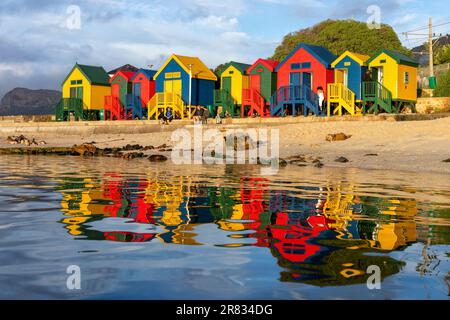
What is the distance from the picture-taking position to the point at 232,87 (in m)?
41.2

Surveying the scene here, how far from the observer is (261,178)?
14.0 meters

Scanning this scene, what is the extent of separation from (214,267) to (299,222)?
2537 millimetres

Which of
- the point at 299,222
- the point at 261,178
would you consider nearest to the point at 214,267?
the point at 299,222

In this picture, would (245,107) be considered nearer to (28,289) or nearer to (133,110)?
(133,110)

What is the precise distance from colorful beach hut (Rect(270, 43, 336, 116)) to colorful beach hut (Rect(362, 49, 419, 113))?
2.61 metres

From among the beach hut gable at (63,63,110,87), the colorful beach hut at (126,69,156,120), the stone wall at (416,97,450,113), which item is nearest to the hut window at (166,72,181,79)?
the colorful beach hut at (126,69,156,120)

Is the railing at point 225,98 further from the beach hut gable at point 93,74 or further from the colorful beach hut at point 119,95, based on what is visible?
the beach hut gable at point 93,74

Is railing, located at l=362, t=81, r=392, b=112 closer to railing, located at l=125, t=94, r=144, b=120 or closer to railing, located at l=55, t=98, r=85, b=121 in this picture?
railing, located at l=125, t=94, r=144, b=120

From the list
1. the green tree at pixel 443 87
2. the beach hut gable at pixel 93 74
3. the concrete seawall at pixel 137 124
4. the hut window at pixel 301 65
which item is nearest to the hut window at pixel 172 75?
the concrete seawall at pixel 137 124

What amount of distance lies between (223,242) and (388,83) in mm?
32317

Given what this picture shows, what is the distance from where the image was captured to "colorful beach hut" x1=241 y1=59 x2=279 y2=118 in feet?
129
